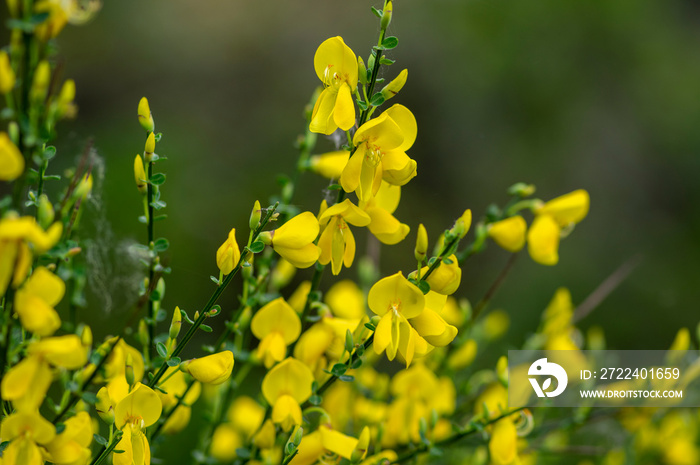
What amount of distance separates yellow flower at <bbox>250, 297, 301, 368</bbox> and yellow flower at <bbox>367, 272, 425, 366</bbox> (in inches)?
4.1

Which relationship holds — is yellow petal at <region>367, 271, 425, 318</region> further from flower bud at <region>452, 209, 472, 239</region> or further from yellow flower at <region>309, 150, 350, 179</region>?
yellow flower at <region>309, 150, 350, 179</region>

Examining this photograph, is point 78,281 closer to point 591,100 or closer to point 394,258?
point 394,258

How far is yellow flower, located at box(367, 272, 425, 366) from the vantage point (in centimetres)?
39

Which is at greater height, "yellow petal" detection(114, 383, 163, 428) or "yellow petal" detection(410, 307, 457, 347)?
"yellow petal" detection(410, 307, 457, 347)

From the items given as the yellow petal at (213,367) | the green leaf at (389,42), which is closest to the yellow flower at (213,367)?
the yellow petal at (213,367)

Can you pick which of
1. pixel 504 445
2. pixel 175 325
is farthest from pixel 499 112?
pixel 175 325

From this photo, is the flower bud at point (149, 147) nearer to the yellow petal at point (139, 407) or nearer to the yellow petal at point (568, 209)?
the yellow petal at point (139, 407)

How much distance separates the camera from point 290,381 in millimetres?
Result: 465

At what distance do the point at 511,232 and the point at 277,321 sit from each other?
22 cm

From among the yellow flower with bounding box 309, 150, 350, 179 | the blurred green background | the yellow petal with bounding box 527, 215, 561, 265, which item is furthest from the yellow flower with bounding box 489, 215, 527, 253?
the blurred green background

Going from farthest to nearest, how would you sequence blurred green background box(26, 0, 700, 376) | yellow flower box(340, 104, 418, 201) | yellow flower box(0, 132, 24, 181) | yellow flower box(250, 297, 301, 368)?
blurred green background box(26, 0, 700, 376) < yellow flower box(250, 297, 301, 368) < yellow flower box(340, 104, 418, 201) < yellow flower box(0, 132, 24, 181)

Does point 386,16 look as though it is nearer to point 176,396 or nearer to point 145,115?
point 145,115

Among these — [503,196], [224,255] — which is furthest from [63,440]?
[503,196]

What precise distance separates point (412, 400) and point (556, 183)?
137 cm
